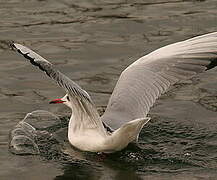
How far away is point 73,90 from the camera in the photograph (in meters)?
6.83

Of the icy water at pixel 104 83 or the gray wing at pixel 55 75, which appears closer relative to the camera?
the gray wing at pixel 55 75

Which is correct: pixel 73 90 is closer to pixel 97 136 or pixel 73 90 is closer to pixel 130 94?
pixel 97 136

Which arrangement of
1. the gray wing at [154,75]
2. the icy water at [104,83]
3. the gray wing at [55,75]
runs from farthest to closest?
the gray wing at [154,75]
the icy water at [104,83]
the gray wing at [55,75]

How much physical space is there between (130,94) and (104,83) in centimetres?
169

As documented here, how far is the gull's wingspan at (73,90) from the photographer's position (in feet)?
22.2

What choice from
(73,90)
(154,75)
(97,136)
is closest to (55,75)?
(73,90)

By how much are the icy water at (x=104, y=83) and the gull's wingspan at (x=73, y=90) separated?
44cm

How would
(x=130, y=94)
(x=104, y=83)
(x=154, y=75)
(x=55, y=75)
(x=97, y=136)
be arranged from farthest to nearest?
1. (x=104, y=83)
2. (x=154, y=75)
3. (x=130, y=94)
4. (x=97, y=136)
5. (x=55, y=75)

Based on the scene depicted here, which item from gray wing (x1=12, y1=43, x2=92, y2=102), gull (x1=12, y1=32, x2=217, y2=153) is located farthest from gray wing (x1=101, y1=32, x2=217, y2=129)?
gray wing (x1=12, y1=43, x2=92, y2=102)

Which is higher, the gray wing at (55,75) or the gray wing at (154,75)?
the gray wing at (55,75)

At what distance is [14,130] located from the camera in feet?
27.9

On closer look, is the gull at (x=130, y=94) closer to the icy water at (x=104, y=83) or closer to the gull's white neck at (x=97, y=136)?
the gull's white neck at (x=97, y=136)

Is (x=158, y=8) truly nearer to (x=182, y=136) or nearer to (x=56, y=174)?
(x=182, y=136)

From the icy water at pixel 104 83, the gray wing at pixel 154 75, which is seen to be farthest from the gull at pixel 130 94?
the icy water at pixel 104 83
